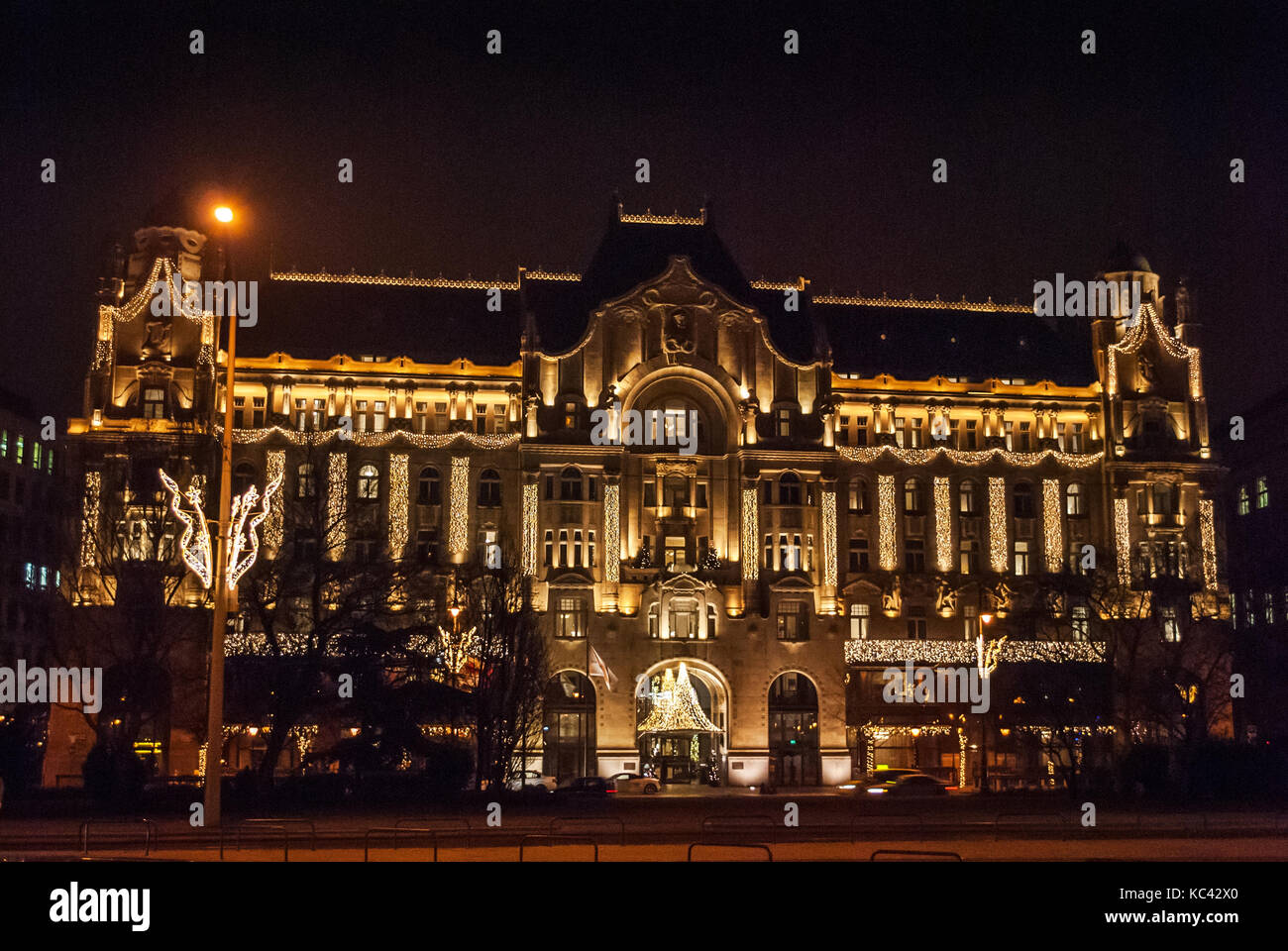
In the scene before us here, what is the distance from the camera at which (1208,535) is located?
9700cm

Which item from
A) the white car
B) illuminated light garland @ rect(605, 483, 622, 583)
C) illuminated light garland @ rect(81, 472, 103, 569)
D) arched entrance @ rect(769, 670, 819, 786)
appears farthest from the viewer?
illuminated light garland @ rect(605, 483, 622, 583)

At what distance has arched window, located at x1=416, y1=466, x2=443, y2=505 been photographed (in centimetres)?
9312

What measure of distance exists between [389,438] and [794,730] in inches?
1136

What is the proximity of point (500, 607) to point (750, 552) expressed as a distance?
27548 millimetres

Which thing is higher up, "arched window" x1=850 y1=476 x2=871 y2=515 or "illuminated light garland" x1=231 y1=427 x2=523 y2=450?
"illuminated light garland" x1=231 y1=427 x2=523 y2=450

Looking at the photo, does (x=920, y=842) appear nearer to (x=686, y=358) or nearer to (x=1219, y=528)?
(x=686, y=358)

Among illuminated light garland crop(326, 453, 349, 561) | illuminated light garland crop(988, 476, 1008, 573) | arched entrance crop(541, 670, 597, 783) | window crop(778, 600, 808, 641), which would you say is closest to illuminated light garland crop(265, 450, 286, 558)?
illuminated light garland crop(326, 453, 349, 561)

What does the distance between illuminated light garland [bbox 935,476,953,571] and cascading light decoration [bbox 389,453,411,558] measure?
3203 centimetres

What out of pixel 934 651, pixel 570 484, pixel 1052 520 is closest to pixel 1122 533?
pixel 1052 520

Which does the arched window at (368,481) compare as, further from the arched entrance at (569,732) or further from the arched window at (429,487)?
the arched entrance at (569,732)

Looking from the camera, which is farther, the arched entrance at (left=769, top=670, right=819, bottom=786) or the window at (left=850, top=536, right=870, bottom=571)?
the window at (left=850, top=536, right=870, bottom=571)

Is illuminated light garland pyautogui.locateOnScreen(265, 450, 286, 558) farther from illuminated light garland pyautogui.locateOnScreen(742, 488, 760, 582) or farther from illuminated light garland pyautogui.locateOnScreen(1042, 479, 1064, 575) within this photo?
illuminated light garland pyautogui.locateOnScreen(1042, 479, 1064, 575)

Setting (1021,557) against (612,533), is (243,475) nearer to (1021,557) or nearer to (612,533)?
(612,533)

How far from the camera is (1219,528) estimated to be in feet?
321
